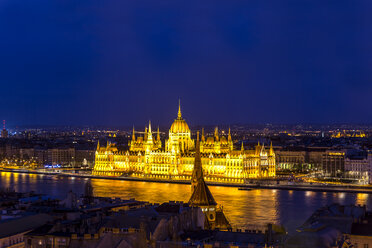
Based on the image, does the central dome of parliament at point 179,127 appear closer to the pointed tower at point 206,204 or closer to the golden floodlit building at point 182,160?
the golden floodlit building at point 182,160

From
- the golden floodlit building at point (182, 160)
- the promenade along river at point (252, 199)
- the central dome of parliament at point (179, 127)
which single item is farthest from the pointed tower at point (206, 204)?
the central dome of parliament at point (179, 127)

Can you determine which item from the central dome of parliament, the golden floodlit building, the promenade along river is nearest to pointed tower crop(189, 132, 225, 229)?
the promenade along river

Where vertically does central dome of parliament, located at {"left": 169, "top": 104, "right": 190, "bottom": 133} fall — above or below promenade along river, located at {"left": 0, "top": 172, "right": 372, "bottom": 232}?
above

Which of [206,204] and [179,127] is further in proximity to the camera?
[179,127]

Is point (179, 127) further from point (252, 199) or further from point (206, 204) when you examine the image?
point (206, 204)

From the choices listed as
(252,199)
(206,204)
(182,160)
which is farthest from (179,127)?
(206,204)

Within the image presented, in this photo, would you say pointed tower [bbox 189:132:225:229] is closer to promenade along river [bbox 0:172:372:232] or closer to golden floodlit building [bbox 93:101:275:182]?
promenade along river [bbox 0:172:372:232]

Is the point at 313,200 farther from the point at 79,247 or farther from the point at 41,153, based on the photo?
the point at 41,153

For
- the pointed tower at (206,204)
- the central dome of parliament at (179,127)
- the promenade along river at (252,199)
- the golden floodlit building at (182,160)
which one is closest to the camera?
the pointed tower at (206,204)
